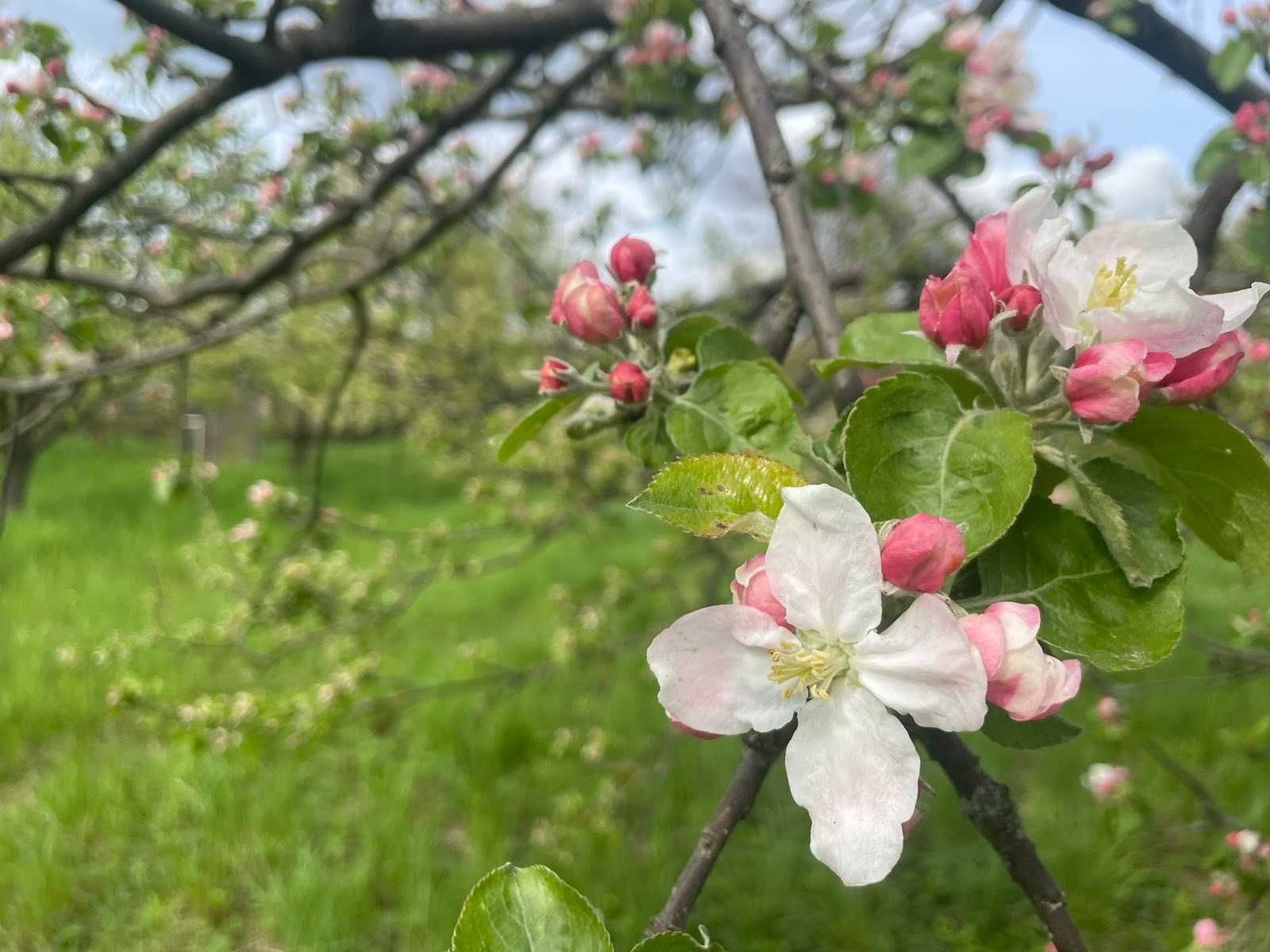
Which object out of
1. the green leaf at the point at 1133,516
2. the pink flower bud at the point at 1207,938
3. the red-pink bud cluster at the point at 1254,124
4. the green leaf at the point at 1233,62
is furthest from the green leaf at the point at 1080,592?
the green leaf at the point at 1233,62

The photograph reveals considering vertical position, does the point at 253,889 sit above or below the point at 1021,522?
below

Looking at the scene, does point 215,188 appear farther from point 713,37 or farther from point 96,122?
point 713,37

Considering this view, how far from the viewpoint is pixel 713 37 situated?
105 centimetres

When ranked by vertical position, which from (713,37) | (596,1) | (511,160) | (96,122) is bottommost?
(713,37)

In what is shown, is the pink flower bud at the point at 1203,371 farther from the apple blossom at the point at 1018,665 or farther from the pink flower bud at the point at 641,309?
the pink flower bud at the point at 641,309

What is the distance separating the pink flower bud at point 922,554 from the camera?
490 millimetres

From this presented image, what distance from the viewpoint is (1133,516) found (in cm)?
60

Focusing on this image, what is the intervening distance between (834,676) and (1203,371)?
351 millimetres

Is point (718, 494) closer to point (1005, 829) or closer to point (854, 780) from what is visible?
point (854, 780)

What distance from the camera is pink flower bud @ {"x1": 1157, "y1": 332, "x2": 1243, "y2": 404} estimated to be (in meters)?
0.58

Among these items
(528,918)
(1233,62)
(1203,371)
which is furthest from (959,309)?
(1233,62)

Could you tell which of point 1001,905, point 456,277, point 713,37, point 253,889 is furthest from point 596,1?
point 456,277

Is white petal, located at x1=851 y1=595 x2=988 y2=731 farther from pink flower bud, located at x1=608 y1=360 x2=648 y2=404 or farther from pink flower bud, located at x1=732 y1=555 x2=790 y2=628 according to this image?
pink flower bud, located at x1=608 y1=360 x2=648 y2=404

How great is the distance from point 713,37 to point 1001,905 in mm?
2753
